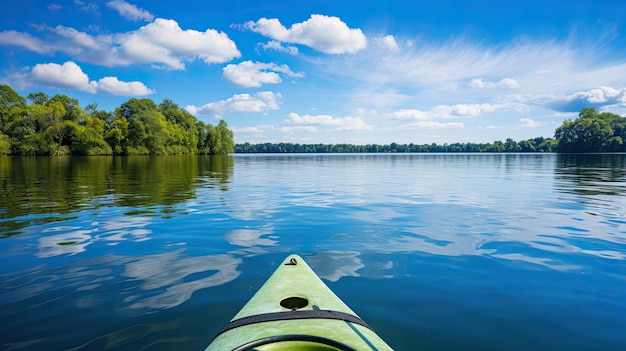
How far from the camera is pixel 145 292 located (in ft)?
Answer: 17.5

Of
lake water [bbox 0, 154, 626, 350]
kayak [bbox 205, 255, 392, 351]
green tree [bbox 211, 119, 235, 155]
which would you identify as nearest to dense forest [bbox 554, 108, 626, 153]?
green tree [bbox 211, 119, 235, 155]

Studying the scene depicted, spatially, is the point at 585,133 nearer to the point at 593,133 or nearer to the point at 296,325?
the point at 593,133

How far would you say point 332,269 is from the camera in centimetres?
643

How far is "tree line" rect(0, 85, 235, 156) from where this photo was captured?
71.4 meters

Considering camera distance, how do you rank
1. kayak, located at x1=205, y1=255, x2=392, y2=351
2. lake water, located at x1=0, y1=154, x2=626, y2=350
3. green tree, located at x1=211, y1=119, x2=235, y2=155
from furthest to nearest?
1. green tree, located at x1=211, y1=119, x2=235, y2=155
2. lake water, located at x1=0, y1=154, x2=626, y2=350
3. kayak, located at x1=205, y1=255, x2=392, y2=351

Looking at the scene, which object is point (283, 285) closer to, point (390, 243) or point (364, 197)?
point (390, 243)

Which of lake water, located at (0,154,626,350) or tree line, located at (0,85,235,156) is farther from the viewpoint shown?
tree line, located at (0,85,235,156)

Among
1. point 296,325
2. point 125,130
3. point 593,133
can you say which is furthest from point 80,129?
point 593,133

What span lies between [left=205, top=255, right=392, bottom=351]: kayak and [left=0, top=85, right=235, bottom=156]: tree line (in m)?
85.7

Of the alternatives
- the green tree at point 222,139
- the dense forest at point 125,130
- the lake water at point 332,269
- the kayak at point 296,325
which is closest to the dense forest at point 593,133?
the dense forest at point 125,130

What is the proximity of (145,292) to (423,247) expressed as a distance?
569 cm

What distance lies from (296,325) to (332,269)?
3193 mm

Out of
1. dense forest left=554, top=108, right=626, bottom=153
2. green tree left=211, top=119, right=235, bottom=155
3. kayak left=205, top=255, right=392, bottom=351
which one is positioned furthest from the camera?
green tree left=211, top=119, right=235, bottom=155

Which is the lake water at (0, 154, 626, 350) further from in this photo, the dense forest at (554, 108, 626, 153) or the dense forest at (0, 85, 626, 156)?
the dense forest at (554, 108, 626, 153)
